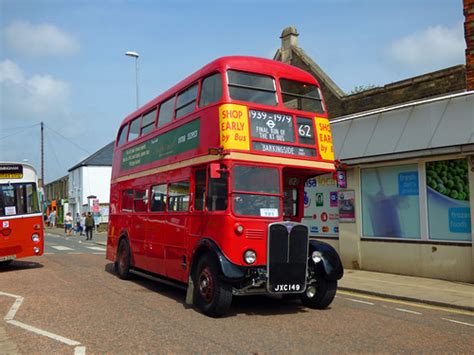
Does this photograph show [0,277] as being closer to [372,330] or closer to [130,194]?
[130,194]

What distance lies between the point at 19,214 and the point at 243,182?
8880 millimetres

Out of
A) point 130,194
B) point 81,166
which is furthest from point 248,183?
point 81,166

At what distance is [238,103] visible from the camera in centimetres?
803

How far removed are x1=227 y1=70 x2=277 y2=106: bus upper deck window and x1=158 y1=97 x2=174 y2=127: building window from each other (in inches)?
91.9

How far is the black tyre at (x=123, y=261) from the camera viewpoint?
40.5 ft

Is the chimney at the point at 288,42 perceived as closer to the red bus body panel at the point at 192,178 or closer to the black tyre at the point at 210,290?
the red bus body panel at the point at 192,178

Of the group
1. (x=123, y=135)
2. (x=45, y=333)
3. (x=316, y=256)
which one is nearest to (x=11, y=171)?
(x=123, y=135)

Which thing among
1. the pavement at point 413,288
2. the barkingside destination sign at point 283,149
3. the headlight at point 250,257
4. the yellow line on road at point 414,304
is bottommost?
the yellow line on road at point 414,304

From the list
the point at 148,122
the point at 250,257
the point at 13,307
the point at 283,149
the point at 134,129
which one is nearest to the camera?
the point at 250,257

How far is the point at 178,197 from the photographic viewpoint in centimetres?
952

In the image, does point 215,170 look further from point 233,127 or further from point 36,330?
point 36,330

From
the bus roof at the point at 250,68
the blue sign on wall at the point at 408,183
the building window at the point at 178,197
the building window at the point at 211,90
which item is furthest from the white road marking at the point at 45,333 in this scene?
the blue sign on wall at the point at 408,183

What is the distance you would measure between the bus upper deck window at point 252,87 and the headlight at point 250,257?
2.51 m

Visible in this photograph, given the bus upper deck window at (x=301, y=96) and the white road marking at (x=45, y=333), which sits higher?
the bus upper deck window at (x=301, y=96)
